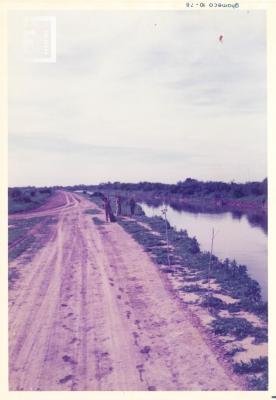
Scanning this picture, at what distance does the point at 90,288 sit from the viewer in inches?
162

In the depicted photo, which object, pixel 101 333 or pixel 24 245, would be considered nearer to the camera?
pixel 101 333

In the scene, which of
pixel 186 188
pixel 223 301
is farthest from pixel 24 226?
pixel 223 301

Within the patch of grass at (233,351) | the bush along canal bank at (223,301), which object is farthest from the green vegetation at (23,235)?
the patch of grass at (233,351)

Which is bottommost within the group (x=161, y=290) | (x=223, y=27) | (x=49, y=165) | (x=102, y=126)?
(x=161, y=290)

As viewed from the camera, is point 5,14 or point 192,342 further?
point 5,14

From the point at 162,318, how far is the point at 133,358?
2.04 ft

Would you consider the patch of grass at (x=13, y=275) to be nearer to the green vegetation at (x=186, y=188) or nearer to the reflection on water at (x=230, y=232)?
the green vegetation at (x=186, y=188)

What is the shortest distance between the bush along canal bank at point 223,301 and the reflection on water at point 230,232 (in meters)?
0.24

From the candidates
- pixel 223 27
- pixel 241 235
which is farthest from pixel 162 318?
pixel 241 235

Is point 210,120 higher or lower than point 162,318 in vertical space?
higher

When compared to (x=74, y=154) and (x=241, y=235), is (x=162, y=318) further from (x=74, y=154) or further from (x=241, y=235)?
(x=241, y=235)

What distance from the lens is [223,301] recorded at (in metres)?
3.84

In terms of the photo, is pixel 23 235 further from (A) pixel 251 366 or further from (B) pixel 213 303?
(A) pixel 251 366

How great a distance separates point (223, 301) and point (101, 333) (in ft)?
4.40
